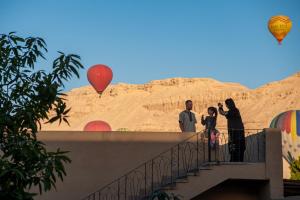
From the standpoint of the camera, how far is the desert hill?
97875 millimetres

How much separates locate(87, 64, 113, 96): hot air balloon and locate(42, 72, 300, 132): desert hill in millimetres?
55231

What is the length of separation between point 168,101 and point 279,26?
252 ft

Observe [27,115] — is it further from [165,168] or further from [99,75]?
[99,75]

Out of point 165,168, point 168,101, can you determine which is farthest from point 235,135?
point 168,101

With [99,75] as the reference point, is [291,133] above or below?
below

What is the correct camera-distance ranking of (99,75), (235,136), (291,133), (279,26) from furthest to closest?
1. (279,26)
2. (291,133)
3. (99,75)
4. (235,136)

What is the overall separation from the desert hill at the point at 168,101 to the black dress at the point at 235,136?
241ft

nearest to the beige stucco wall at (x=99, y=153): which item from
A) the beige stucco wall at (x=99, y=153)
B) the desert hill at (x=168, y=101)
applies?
the beige stucco wall at (x=99, y=153)

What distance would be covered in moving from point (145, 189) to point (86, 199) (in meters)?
1.42

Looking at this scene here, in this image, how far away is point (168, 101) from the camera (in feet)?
390

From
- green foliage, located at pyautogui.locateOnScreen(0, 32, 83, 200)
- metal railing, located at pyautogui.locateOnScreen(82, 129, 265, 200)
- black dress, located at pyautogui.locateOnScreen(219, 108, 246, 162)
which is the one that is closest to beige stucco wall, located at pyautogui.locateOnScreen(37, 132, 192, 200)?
metal railing, located at pyautogui.locateOnScreen(82, 129, 265, 200)

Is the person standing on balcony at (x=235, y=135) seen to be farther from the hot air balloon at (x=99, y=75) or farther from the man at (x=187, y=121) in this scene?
the hot air balloon at (x=99, y=75)

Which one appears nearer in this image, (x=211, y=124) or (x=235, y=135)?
(x=211, y=124)

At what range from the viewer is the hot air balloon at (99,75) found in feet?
110
